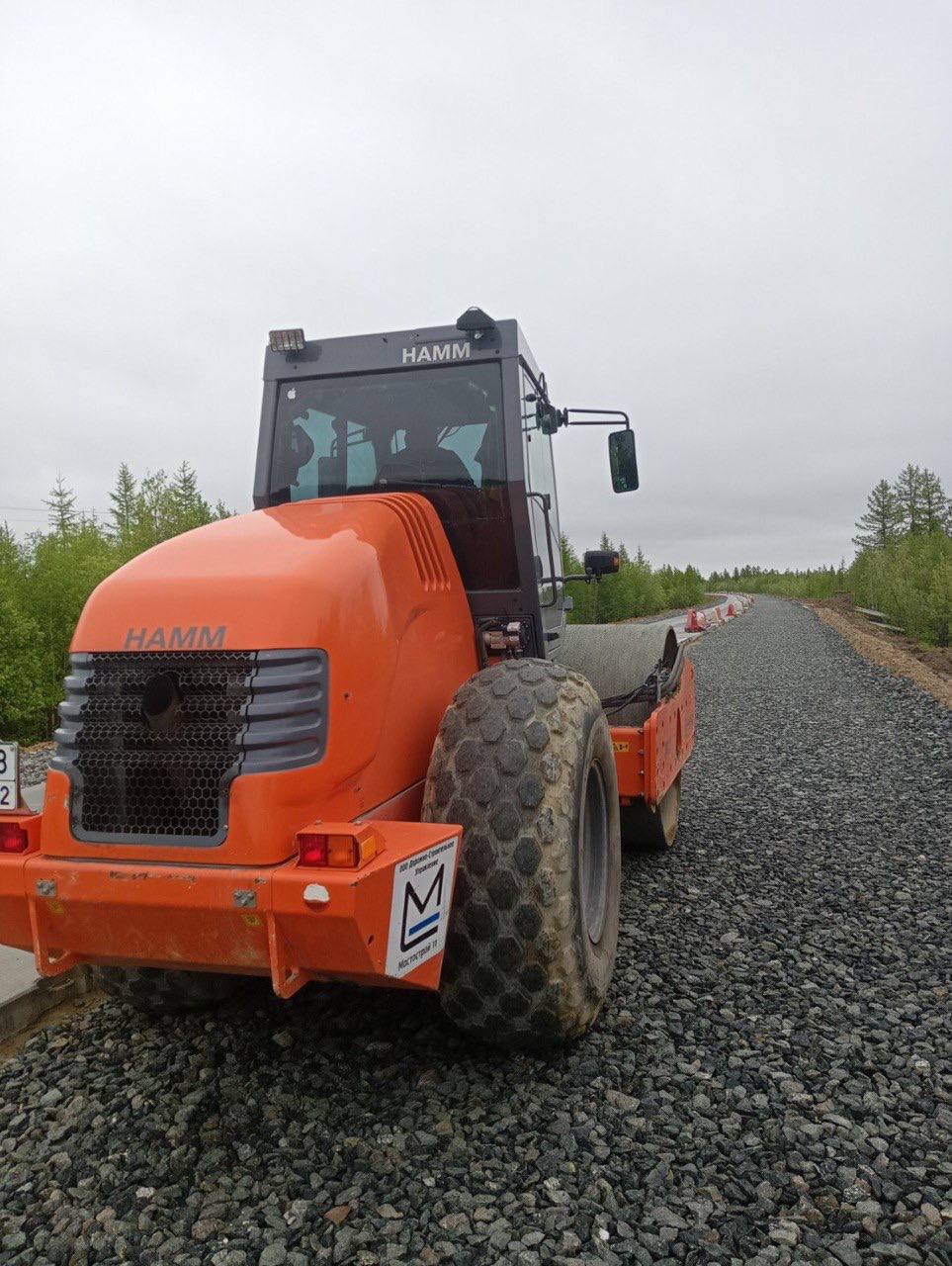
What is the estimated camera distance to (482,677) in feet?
11.3

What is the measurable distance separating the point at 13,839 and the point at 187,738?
2.22ft

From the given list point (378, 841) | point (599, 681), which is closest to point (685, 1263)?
point (378, 841)

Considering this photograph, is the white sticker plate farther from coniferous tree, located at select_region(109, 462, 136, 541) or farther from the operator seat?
coniferous tree, located at select_region(109, 462, 136, 541)

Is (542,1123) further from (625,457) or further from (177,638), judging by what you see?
(625,457)

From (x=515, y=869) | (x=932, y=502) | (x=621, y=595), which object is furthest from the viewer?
(x=932, y=502)

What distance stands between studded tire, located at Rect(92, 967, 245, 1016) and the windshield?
2049mm

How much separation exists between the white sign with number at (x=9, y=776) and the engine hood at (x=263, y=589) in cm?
41

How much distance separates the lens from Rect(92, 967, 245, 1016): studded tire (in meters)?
3.61

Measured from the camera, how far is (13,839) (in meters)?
2.89

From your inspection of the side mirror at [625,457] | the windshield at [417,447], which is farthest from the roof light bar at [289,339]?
the side mirror at [625,457]

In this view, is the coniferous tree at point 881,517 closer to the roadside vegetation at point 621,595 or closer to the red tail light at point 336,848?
the roadside vegetation at point 621,595

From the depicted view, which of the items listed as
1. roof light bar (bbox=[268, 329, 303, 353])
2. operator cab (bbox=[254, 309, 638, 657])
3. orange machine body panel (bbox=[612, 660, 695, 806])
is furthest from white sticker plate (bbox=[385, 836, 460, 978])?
roof light bar (bbox=[268, 329, 303, 353])

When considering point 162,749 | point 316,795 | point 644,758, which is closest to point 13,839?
point 162,749

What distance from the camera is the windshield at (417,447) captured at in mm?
4238
